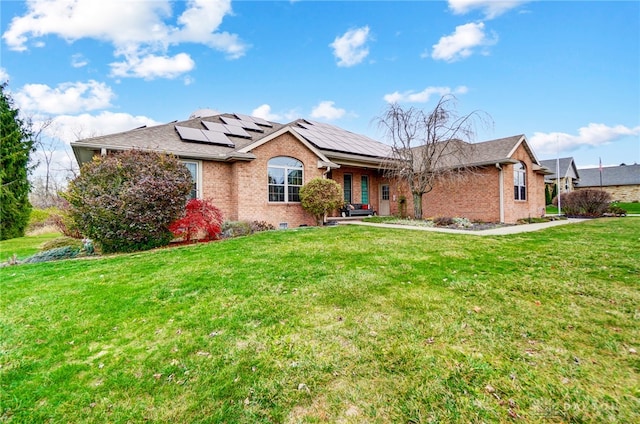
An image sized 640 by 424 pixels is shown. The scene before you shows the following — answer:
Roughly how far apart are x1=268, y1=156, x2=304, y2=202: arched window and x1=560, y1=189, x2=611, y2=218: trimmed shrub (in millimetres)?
18680

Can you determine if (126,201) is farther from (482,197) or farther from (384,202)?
(482,197)

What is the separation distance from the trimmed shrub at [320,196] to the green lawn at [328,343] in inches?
274

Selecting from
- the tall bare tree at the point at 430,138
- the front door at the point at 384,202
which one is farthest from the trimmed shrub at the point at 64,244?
the front door at the point at 384,202

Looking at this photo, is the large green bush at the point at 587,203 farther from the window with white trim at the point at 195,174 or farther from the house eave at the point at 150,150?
the window with white trim at the point at 195,174

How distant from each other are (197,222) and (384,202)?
501 inches

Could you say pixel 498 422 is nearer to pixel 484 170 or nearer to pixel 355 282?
pixel 355 282

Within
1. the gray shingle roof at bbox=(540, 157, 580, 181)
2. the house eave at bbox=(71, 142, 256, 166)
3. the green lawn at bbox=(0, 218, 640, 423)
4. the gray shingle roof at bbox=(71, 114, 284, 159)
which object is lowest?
the green lawn at bbox=(0, 218, 640, 423)

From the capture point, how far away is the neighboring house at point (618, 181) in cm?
3378

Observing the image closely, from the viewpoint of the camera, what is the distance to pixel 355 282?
184 inches

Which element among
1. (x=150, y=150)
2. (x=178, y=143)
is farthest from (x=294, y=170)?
(x=150, y=150)

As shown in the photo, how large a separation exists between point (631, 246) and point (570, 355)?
714 centimetres

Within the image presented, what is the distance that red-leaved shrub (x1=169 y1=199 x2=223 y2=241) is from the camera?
9.16 meters

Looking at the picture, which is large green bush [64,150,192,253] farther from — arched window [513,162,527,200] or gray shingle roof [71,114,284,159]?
arched window [513,162,527,200]

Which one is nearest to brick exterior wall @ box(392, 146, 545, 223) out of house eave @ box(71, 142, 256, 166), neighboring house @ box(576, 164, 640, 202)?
house eave @ box(71, 142, 256, 166)
